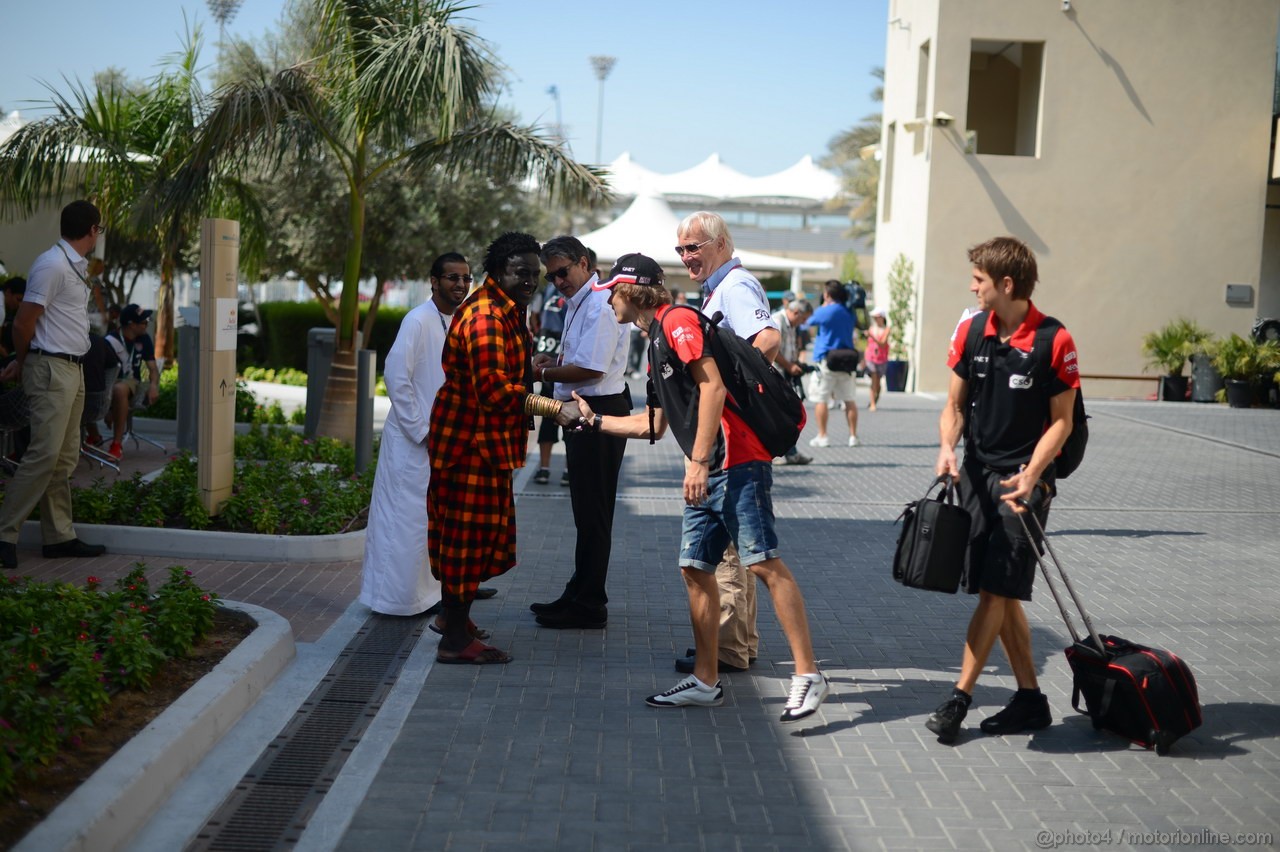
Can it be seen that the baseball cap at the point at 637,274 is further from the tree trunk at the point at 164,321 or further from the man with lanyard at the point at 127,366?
the tree trunk at the point at 164,321

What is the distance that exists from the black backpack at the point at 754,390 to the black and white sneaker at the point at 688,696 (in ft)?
3.26

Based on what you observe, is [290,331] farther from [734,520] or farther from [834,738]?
[834,738]

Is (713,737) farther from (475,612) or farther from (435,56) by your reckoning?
(435,56)

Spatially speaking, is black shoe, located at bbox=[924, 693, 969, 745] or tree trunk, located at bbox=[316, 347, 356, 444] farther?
tree trunk, located at bbox=[316, 347, 356, 444]

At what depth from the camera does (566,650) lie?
230 inches

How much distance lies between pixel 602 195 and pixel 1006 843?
31.4 feet

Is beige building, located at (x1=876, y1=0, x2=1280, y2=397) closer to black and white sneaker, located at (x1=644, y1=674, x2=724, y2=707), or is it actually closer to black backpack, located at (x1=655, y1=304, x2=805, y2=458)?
black backpack, located at (x1=655, y1=304, x2=805, y2=458)

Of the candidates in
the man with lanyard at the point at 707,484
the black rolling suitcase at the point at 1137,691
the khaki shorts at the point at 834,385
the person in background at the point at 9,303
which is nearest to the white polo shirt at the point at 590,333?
the man with lanyard at the point at 707,484

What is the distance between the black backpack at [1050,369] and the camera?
4.52 meters

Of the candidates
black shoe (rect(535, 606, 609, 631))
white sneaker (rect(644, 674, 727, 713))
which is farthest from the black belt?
white sneaker (rect(644, 674, 727, 713))

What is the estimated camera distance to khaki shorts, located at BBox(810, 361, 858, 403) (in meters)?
14.4

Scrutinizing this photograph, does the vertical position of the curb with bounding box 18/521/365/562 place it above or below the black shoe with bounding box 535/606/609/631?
above

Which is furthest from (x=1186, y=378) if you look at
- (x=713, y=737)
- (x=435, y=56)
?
(x=713, y=737)

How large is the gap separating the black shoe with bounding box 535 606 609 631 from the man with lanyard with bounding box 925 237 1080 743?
6.65 ft
